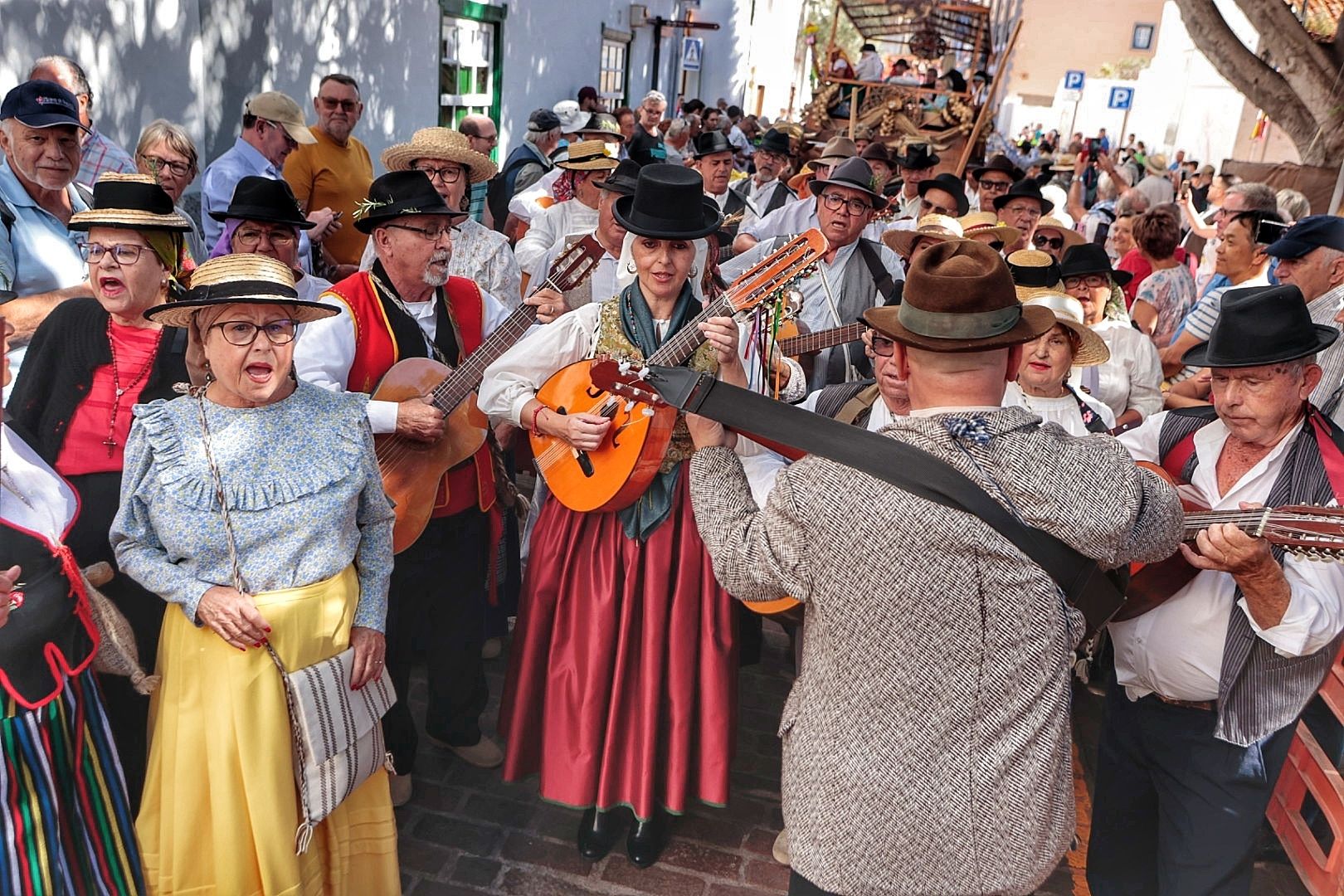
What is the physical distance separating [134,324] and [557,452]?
54.0 inches

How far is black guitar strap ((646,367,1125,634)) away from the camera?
2102 mm

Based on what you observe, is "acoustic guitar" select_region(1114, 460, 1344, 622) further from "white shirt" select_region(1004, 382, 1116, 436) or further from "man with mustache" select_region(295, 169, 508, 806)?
"man with mustache" select_region(295, 169, 508, 806)

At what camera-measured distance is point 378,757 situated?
3.15 m

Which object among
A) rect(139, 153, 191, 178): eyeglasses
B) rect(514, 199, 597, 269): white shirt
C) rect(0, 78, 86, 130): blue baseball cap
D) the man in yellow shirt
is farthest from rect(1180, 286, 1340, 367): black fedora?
the man in yellow shirt

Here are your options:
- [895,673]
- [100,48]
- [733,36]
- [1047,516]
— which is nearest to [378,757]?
[895,673]

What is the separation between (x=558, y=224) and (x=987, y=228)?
2.72 meters

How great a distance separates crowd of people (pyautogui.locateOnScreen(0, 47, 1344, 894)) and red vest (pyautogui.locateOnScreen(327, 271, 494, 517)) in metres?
0.01

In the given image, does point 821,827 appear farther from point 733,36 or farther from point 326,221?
point 733,36

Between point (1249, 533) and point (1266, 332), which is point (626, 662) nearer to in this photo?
point (1249, 533)

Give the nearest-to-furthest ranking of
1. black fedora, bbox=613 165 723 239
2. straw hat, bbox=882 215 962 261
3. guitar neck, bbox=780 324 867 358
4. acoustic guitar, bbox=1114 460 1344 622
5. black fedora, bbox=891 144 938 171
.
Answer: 1. acoustic guitar, bbox=1114 460 1344 622
2. black fedora, bbox=613 165 723 239
3. guitar neck, bbox=780 324 867 358
4. straw hat, bbox=882 215 962 261
5. black fedora, bbox=891 144 938 171

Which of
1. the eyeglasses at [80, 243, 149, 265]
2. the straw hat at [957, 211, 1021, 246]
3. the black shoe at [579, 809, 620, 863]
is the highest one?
the eyeglasses at [80, 243, 149, 265]

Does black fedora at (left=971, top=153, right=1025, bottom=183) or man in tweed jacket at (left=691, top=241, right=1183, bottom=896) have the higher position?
black fedora at (left=971, top=153, right=1025, bottom=183)

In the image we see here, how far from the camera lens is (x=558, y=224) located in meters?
6.88

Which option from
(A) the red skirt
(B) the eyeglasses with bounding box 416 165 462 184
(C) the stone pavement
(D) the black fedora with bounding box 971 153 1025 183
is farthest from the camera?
(D) the black fedora with bounding box 971 153 1025 183
